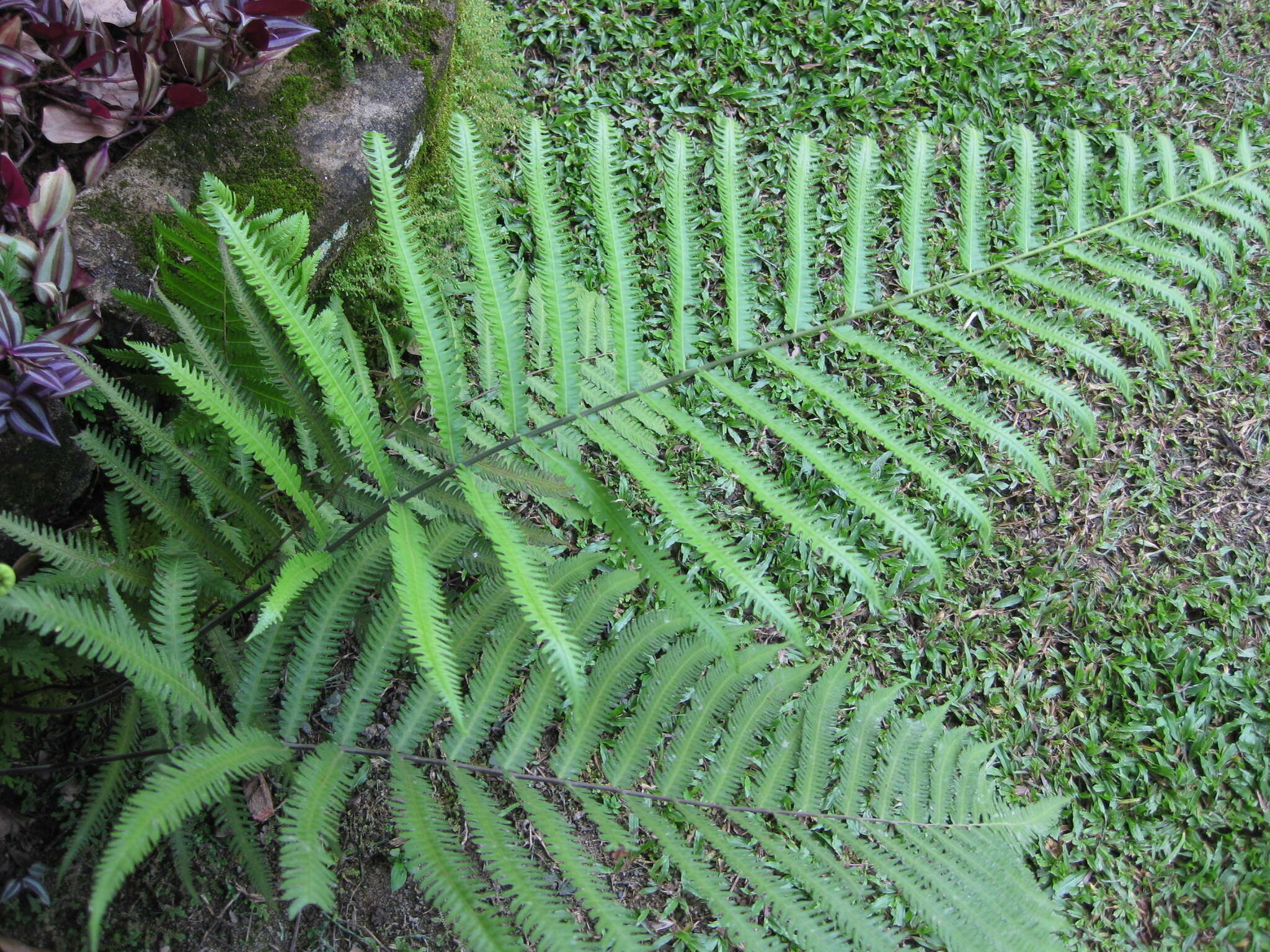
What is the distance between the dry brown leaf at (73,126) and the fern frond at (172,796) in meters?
1.43

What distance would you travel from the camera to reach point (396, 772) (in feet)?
5.00

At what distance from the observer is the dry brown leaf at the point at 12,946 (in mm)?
1583

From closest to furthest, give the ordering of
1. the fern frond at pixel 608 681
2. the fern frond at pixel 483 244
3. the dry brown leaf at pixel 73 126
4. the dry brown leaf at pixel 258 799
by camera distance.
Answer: the fern frond at pixel 483 244, the fern frond at pixel 608 681, the dry brown leaf at pixel 73 126, the dry brown leaf at pixel 258 799

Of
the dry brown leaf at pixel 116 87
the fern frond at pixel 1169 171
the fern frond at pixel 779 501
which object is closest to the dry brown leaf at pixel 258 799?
the fern frond at pixel 779 501

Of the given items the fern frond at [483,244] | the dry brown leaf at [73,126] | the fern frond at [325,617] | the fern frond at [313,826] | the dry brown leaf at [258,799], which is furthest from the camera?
the dry brown leaf at [258,799]

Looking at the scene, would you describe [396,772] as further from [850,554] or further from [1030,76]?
[1030,76]

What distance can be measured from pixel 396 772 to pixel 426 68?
1960 millimetres

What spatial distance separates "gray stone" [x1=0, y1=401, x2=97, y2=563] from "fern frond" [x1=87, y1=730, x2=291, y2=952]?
2.52 feet

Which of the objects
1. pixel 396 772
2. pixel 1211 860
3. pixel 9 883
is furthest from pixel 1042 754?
pixel 9 883

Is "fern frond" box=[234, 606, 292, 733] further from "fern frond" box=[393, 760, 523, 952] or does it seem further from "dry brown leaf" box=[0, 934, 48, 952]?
"dry brown leaf" box=[0, 934, 48, 952]

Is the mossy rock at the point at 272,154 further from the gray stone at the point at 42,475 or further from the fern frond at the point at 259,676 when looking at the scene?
the fern frond at the point at 259,676

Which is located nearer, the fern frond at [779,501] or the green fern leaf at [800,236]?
the fern frond at [779,501]

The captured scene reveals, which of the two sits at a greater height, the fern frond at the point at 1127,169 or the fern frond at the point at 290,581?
the fern frond at the point at 1127,169

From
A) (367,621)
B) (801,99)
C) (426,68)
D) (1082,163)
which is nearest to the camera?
(1082,163)
